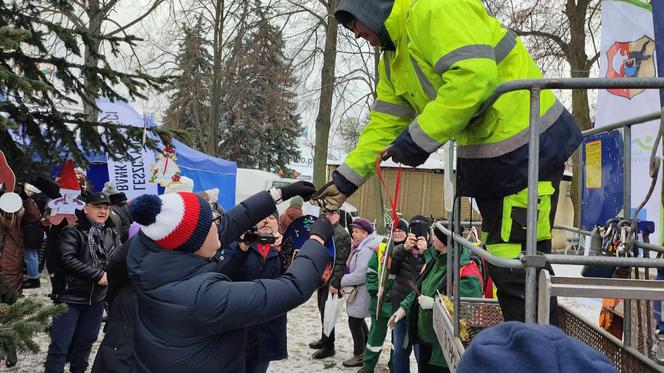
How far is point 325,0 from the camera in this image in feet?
50.5

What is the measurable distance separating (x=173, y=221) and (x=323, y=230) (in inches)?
27.1

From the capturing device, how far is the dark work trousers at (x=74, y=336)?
17.3ft

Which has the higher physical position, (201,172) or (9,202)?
(201,172)

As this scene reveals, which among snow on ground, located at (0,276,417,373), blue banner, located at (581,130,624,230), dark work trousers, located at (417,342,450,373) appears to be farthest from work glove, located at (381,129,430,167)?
snow on ground, located at (0,276,417,373)

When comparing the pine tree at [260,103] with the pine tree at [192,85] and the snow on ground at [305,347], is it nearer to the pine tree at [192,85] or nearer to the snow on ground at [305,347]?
the pine tree at [192,85]

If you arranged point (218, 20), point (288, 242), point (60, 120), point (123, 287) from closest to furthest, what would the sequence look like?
point (123, 287) < point (288, 242) < point (60, 120) < point (218, 20)

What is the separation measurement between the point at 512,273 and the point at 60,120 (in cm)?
432

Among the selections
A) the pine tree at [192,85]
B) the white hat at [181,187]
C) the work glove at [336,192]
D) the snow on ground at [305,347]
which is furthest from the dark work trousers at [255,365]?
the pine tree at [192,85]

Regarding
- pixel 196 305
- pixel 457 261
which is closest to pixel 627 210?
pixel 457 261

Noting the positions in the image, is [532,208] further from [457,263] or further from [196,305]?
[196,305]

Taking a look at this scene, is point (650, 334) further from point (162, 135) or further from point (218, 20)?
point (218, 20)

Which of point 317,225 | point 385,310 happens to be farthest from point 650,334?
point 385,310

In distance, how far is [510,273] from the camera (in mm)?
2193

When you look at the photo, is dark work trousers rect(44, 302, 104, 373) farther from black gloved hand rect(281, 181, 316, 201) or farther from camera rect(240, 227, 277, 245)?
black gloved hand rect(281, 181, 316, 201)
